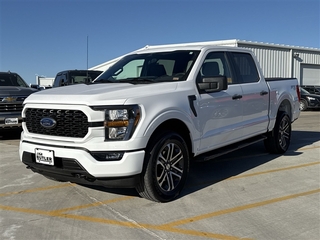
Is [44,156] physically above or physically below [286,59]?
below

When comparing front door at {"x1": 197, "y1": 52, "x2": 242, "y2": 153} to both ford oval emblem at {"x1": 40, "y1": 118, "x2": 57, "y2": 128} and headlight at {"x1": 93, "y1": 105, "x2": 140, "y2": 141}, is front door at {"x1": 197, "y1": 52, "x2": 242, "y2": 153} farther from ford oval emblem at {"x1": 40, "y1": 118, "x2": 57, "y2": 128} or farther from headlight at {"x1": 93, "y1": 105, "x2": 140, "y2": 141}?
ford oval emblem at {"x1": 40, "y1": 118, "x2": 57, "y2": 128}

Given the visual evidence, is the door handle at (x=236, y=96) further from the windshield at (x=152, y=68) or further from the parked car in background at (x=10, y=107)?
the parked car in background at (x=10, y=107)

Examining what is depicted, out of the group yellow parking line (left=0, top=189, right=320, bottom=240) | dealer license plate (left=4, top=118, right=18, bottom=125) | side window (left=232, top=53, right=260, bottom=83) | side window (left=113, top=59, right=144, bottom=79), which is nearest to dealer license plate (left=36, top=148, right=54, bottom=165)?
yellow parking line (left=0, top=189, right=320, bottom=240)

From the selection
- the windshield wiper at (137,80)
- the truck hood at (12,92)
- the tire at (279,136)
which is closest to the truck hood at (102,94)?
the windshield wiper at (137,80)

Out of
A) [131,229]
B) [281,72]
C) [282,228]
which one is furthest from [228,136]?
[281,72]

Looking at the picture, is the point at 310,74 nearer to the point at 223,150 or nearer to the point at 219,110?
the point at 223,150

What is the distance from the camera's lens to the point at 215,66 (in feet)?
18.1

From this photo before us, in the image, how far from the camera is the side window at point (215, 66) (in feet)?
17.1

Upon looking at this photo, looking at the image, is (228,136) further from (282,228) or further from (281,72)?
(281,72)

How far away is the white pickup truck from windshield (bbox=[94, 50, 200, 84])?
15mm

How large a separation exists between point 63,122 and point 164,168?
1319mm

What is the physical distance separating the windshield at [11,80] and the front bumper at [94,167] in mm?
7389

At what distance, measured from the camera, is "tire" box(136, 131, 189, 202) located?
4.11 m

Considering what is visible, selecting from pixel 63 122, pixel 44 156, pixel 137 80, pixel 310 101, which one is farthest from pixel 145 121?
pixel 310 101
